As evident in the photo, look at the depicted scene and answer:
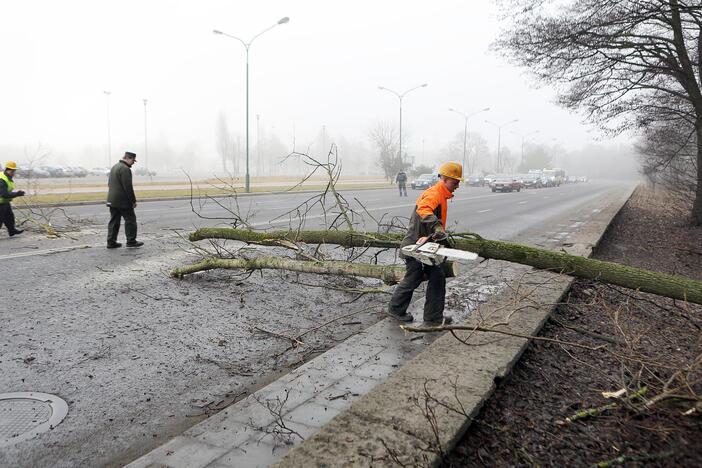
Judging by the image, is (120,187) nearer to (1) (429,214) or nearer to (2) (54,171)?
(1) (429,214)

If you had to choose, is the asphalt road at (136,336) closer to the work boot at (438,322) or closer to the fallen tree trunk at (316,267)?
the fallen tree trunk at (316,267)

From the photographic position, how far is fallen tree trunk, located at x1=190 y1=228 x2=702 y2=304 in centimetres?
449

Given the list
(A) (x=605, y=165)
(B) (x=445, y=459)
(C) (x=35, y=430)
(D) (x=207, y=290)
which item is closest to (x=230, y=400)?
(C) (x=35, y=430)

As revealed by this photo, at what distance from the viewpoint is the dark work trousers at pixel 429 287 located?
4.70 metres

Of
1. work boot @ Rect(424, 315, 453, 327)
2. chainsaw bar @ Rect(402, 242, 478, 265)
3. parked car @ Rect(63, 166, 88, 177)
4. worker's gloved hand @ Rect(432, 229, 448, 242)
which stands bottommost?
work boot @ Rect(424, 315, 453, 327)

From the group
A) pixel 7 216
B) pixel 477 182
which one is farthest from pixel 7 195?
pixel 477 182

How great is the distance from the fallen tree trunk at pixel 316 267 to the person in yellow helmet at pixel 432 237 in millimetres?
226

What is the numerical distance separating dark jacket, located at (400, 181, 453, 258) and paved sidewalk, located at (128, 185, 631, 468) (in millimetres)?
934

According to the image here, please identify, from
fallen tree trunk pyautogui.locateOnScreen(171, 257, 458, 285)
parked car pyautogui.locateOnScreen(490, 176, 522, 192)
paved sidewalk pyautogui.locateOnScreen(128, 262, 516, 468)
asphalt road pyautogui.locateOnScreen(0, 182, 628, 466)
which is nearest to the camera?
paved sidewalk pyautogui.locateOnScreen(128, 262, 516, 468)

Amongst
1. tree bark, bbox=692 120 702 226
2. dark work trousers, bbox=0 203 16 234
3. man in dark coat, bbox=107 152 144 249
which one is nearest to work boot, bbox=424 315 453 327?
man in dark coat, bbox=107 152 144 249

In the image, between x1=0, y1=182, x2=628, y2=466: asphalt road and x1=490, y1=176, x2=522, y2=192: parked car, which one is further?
x1=490, y1=176, x2=522, y2=192: parked car

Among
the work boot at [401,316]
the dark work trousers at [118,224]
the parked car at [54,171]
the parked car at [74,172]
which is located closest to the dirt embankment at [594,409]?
the work boot at [401,316]

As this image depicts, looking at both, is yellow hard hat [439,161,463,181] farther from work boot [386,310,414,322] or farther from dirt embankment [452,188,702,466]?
dirt embankment [452,188,702,466]

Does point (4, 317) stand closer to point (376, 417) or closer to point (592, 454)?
point (376, 417)
